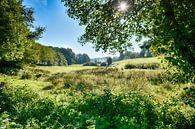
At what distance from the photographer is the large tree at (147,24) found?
14.6m

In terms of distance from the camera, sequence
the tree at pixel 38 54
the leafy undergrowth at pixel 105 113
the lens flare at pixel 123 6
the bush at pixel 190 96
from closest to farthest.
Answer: the leafy undergrowth at pixel 105 113 < the bush at pixel 190 96 < the lens flare at pixel 123 6 < the tree at pixel 38 54

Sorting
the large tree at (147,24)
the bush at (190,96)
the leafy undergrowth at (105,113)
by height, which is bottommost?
the leafy undergrowth at (105,113)

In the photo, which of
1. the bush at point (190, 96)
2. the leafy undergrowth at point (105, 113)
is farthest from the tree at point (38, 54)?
the bush at point (190, 96)

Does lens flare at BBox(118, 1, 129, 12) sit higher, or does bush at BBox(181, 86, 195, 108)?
lens flare at BBox(118, 1, 129, 12)

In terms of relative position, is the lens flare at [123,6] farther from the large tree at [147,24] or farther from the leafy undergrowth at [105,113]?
the leafy undergrowth at [105,113]

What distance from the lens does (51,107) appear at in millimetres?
17922

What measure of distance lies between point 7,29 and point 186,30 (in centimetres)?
2549

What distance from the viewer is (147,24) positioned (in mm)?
17969

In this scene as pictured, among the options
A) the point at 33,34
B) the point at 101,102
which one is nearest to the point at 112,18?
the point at 101,102

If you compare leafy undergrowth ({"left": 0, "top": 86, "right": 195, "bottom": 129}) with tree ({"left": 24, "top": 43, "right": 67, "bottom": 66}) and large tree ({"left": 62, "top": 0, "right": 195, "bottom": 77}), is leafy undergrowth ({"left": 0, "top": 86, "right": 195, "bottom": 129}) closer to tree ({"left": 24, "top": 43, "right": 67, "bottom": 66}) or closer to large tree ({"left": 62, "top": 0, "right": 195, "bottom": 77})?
large tree ({"left": 62, "top": 0, "right": 195, "bottom": 77})

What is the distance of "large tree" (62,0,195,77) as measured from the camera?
14617mm

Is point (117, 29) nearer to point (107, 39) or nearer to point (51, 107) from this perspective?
point (107, 39)

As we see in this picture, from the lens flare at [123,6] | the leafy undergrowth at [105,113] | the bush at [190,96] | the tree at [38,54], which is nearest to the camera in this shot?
the leafy undergrowth at [105,113]

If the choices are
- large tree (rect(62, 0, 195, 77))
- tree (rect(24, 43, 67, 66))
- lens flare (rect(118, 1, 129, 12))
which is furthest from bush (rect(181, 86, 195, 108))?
tree (rect(24, 43, 67, 66))
